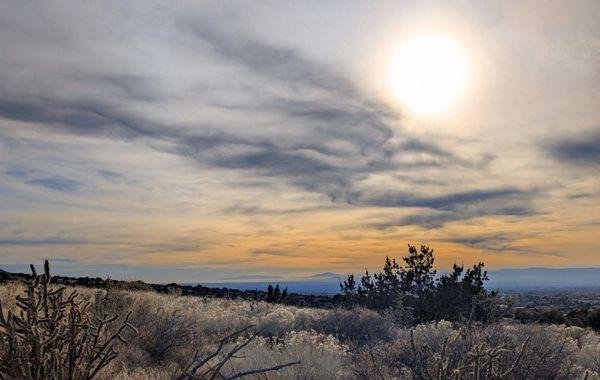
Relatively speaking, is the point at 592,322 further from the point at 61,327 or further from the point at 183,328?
the point at 61,327

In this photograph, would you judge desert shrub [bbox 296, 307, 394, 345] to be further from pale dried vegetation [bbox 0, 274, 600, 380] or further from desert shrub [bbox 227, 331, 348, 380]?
desert shrub [bbox 227, 331, 348, 380]

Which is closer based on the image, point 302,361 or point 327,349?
point 302,361

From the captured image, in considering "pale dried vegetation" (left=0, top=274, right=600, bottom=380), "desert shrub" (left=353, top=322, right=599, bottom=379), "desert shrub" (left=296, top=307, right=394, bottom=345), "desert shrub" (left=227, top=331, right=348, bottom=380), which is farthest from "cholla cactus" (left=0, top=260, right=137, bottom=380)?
"desert shrub" (left=296, top=307, right=394, bottom=345)

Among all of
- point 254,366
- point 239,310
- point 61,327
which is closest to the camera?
point 61,327

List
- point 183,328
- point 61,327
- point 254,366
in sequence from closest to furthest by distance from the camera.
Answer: point 61,327 < point 254,366 < point 183,328

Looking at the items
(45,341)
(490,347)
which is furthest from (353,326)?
(45,341)

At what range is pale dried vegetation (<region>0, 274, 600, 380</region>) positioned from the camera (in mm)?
8430

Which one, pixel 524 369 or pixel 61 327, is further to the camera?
pixel 524 369

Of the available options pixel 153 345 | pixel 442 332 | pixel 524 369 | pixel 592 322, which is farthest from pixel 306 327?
pixel 592 322

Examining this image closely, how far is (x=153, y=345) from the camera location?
1270 cm

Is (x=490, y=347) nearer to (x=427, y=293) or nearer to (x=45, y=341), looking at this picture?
(x=45, y=341)

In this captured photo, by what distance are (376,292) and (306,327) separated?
1044cm

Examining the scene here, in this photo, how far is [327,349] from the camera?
456 inches

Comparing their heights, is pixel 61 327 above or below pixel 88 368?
above
